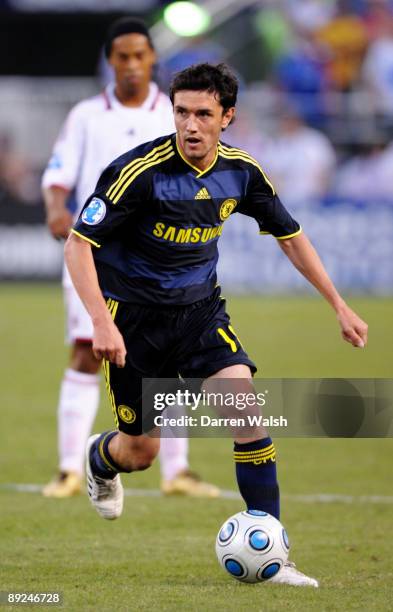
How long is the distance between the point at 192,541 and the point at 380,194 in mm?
13442

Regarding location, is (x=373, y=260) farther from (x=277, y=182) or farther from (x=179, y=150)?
(x=179, y=150)

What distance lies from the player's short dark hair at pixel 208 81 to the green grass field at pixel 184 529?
6.63 feet

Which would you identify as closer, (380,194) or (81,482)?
(81,482)

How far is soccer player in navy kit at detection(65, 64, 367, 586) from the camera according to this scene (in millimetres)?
5484

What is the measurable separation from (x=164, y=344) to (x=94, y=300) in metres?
0.63

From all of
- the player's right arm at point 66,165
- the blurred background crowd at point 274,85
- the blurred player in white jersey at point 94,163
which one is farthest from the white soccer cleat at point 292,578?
the blurred background crowd at point 274,85

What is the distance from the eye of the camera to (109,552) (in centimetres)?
625

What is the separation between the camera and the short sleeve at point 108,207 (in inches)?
215

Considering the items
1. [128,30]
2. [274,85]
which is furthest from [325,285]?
[274,85]

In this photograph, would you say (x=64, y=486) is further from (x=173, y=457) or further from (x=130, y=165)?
(x=130, y=165)

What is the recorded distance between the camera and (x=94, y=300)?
5.33 m

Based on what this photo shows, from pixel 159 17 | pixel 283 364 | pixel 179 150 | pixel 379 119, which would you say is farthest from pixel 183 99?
pixel 159 17

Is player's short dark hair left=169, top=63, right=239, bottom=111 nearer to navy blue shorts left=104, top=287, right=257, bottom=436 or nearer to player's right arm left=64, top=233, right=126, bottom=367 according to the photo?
player's right arm left=64, top=233, right=126, bottom=367

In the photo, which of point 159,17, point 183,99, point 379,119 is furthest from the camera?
point 159,17
